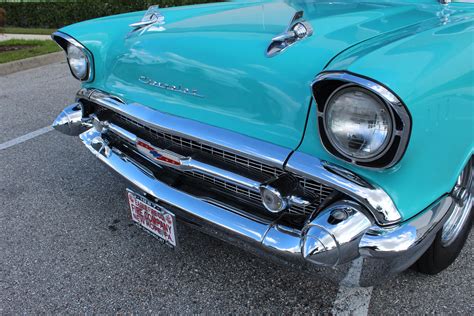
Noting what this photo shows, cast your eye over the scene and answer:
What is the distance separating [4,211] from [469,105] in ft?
8.15

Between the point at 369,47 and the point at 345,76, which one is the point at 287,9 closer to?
the point at 369,47

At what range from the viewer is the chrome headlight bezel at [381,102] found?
1255mm

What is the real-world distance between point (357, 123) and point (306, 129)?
0.20 metres

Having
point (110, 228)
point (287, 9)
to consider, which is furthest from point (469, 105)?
point (110, 228)

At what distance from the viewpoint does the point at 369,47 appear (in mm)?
1500

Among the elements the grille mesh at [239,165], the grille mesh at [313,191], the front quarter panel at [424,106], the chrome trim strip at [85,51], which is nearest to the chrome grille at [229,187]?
the grille mesh at [239,165]

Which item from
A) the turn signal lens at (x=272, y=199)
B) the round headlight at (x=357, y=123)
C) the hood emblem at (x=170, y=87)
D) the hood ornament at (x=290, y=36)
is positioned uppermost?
the hood ornament at (x=290, y=36)

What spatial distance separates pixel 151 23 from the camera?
226 cm

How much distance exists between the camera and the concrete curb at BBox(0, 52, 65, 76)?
5.86 meters

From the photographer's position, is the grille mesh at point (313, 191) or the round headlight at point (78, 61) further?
the round headlight at point (78, 61)

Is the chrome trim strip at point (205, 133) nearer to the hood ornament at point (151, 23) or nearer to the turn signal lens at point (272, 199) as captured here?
the turn signal lens at point (272, 199)

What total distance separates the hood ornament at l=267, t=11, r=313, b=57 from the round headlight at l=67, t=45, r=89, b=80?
1117 mm

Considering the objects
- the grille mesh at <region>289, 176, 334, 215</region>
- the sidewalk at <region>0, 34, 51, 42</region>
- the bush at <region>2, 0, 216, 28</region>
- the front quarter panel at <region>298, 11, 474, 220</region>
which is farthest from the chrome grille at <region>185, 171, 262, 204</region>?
the bush at <region>2, 0, 216, 28</region>

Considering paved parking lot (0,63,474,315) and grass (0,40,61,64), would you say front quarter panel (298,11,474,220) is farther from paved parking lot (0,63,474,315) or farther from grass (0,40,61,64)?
grass (0,40,61,64)
